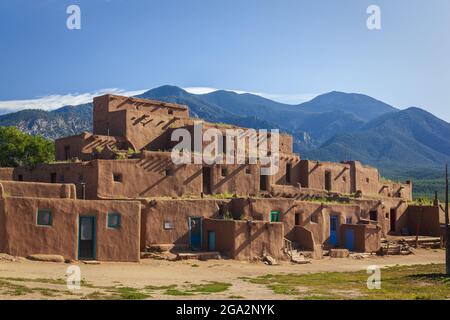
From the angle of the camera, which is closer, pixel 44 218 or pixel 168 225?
pixel 44 218

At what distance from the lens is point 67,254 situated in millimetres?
25609

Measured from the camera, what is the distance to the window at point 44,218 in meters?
25.2

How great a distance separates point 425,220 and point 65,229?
3348 centimetres

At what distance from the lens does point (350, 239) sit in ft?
131

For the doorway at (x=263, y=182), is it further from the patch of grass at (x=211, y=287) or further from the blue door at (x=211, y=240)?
the patch of grass at (x=211, y=287)

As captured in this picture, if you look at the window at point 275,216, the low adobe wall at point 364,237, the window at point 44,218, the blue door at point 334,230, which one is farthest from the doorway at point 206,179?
the window at point 44,218

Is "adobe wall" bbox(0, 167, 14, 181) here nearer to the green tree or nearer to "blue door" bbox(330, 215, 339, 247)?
the green tree

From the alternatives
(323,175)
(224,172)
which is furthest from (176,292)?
(323,175)

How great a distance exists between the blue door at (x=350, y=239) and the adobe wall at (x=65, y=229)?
17.6m

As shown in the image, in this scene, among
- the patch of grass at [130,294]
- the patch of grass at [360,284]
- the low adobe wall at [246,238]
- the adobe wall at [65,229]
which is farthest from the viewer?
the low adobe wall at [246,238]

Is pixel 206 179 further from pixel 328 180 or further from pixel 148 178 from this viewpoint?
pixel 328 180

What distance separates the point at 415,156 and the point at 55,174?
17936 centimetres
